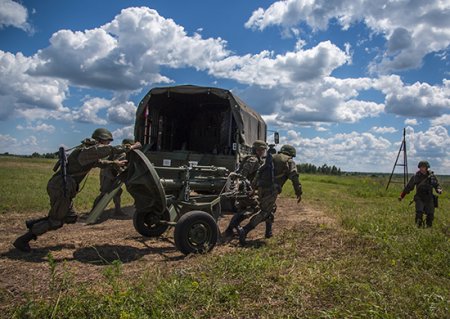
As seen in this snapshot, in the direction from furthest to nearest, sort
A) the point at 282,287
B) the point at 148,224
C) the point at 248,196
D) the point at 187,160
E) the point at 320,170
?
1. the point at 320,170
2. the point at 187,160
3. the point at 248,196
4. the point at 148,224
5. the point at 282,287

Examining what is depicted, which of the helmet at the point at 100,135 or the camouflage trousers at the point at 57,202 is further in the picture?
the helmet at the point at 100,135

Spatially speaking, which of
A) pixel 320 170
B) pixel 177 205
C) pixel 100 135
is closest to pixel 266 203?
pixel 177 205

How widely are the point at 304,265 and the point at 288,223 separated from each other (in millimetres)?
4214

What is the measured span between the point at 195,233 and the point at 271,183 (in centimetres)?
200

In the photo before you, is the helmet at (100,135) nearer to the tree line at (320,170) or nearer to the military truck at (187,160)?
the military truck at (187,160)

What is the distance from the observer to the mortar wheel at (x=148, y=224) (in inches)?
283

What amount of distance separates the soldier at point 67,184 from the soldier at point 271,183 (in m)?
2.52

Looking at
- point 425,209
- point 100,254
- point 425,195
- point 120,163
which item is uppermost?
point 120,163

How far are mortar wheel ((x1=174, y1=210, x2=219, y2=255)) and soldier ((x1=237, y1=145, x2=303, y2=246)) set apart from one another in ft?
3.65

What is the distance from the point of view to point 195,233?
619cm

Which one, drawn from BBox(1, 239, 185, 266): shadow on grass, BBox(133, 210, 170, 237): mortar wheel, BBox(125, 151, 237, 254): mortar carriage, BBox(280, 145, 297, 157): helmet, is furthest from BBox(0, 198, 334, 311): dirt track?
BBox(280, 145, 297, 157): helmet

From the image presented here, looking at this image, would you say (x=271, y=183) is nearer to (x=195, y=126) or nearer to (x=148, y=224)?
(x=148, y=224)

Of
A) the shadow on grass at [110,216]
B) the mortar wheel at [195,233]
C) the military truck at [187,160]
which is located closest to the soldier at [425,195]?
the military truck at [187,160]

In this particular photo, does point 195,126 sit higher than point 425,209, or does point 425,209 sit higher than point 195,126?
point 195,126
